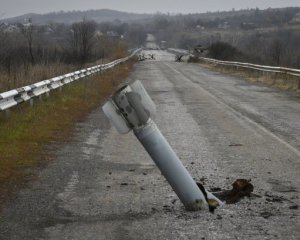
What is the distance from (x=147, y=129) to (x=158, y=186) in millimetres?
1640

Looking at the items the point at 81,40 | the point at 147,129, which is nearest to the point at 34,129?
the point at 147,129

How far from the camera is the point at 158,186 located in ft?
21.9

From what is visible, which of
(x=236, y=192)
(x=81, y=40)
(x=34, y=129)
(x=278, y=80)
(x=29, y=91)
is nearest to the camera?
(x=236, y=192)

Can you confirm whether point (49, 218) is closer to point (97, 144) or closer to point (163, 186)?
point (163, 186)

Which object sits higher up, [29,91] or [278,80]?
[29,91]

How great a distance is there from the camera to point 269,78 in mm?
28484

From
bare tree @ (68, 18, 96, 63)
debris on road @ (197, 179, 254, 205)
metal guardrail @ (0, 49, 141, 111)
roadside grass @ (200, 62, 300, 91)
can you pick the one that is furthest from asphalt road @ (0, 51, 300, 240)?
bare tree @ (68, 18, 96, 63)

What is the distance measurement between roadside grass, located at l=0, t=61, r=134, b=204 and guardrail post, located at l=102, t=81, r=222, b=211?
6.17ft

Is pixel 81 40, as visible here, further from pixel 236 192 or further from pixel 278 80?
pixel 236 192

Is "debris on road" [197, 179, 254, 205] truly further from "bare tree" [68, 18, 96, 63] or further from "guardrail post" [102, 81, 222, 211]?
"bare tree" [68, 18, 96, 63]

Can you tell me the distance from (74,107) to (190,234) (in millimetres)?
10601

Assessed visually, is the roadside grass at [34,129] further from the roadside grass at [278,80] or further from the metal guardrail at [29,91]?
the roadside grass at [278,80]

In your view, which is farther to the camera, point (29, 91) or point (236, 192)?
point (29, 91)

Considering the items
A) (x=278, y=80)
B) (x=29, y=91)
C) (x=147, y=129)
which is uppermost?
(x=147, y=129)
